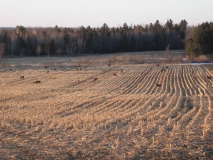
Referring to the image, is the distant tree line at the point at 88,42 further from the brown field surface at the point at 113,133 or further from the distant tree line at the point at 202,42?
the brown field surface at the point at 113,133

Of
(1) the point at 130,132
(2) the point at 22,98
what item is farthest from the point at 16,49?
(1) the point at 130,132

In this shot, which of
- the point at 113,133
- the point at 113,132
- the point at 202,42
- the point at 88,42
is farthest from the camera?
the point at 88,42

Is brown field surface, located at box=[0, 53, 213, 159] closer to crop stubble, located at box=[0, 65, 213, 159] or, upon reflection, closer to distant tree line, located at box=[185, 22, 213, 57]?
crop stubble, located at box=[0, 65, 213, 159]

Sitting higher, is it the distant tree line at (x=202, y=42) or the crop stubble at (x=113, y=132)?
the distant tree line at (x=202, y=42)

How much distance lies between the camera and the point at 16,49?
10300cm

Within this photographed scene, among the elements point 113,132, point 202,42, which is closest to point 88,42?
point 202,42

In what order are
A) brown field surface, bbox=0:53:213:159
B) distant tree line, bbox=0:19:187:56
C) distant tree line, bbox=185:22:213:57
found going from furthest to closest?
distant tree line, bbox=0:19:187:56 < distant tree line, bbox=185:22:213:57 < brown field surface, bbox=0:53:213:159

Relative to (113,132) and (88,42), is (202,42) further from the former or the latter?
(113,132)

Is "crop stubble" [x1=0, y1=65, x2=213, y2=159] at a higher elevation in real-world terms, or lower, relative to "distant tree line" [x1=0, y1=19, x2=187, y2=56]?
lower

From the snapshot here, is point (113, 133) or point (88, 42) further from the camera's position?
point (88, 42)

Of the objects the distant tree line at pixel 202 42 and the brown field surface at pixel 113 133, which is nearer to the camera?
the brown field surface at pixel 113 133

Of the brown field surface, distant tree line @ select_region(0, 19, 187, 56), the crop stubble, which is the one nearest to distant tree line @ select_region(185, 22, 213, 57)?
A: distant tree line @ select_region(0, 19, 187, 56)

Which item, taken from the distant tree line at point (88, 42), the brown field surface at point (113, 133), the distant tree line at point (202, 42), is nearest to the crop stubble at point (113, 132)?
the brown field surface at point (113, 133)

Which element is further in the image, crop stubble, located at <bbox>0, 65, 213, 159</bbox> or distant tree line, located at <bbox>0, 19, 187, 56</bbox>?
distant tree line, located at <bbox>0, 19, 187, 56</bbox>
